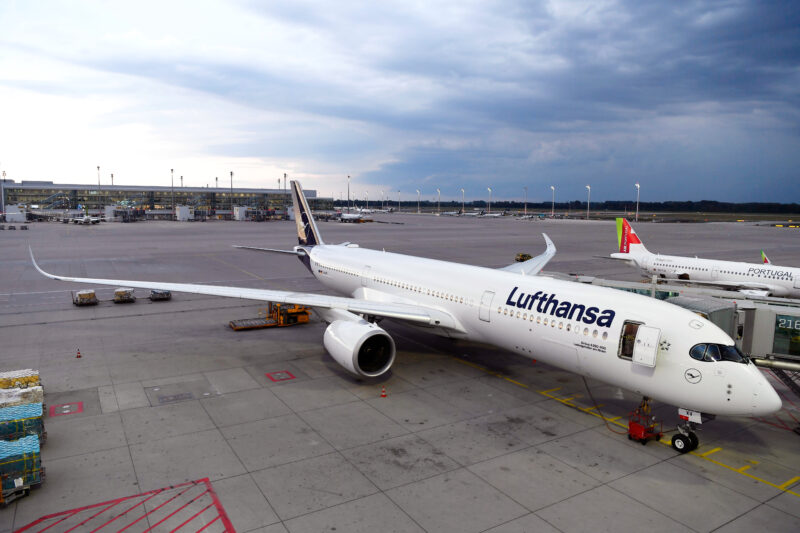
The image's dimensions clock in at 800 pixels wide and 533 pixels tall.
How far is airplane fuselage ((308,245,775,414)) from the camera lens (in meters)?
11.6

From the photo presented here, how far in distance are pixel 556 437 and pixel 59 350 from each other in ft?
63.0

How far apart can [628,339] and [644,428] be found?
238cm

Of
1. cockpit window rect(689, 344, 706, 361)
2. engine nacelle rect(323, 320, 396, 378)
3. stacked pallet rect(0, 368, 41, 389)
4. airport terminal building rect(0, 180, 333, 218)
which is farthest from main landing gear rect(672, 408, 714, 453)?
airport terminal building rect(0, 180, 333, 218)

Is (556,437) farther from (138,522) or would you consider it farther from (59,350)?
(59,350)

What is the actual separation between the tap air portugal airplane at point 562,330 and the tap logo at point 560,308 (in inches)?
1.3

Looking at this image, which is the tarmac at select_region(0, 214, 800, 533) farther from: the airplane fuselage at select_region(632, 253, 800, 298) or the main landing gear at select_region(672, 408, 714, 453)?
the airplane fuselage at select_region(632, 253, 800, 298)

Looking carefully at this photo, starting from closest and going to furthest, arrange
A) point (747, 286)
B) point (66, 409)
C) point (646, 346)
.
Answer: point (646, 346) < point (66, 409) < point (747, 286)

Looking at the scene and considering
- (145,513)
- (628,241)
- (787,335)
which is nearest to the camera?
(145,513)

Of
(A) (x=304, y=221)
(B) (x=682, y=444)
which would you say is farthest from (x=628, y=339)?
(A) (x=304, y=221)

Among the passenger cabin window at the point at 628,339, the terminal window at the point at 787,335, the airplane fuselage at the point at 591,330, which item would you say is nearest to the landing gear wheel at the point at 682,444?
the airplane fuselage at the point at 591,330

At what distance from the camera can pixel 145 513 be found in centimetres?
970

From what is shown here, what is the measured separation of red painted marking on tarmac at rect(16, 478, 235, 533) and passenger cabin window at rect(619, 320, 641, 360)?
32.9ft

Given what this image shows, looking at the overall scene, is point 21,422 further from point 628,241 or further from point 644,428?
point 628,241

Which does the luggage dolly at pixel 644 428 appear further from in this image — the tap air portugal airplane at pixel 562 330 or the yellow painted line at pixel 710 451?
the yellow painted line at pixel 710 451
